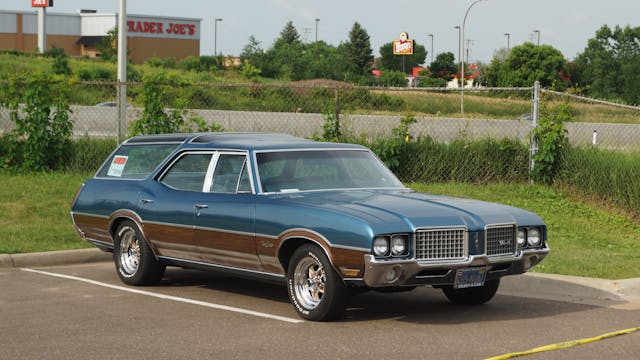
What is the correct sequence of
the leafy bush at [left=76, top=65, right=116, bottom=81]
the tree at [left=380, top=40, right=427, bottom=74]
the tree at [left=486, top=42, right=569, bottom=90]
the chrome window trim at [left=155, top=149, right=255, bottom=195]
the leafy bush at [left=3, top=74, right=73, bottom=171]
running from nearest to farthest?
the chrome window trim at [left=155, top=149, right=255, bottom=195], the leafy bush at [left=3, top=74, right=73, bottom=171], the leafy bush at [left=76, top=65, right=116, bottom=81], the tree at [left=486, top=42, right=569, bottom=90], the tree at [left=380, top=40, right=427, bottom=74]

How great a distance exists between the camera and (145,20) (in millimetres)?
95625

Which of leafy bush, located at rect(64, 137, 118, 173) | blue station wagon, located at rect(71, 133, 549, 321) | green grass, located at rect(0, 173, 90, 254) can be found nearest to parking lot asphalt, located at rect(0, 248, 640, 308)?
blue station wagon, located at rect(71, 133, 549, 321)

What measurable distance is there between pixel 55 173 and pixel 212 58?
2840 inches

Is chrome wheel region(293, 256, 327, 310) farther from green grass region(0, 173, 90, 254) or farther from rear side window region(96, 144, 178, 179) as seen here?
green grass region(0, 173, 90, 254)

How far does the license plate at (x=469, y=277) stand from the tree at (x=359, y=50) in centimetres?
9371

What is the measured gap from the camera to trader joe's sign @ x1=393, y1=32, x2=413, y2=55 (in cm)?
4734

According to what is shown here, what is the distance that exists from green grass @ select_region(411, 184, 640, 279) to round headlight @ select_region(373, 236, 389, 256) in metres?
3.36

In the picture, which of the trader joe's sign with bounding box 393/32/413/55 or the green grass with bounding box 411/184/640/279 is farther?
the trader joe's sign with bounding box 393/32/413/55

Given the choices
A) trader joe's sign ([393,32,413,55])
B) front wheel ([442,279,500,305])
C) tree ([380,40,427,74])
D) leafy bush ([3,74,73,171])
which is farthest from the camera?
→ tree ([380,40,427,74])

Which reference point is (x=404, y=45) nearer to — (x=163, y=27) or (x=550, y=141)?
(x=550, y=141)

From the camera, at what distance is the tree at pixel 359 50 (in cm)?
10331

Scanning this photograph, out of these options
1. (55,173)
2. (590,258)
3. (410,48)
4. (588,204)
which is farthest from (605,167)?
(410,48)

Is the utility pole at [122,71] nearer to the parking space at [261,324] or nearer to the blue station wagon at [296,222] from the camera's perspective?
the blue station wagon at [296,222]

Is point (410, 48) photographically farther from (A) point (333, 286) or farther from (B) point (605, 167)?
(A) point (333, 286)
